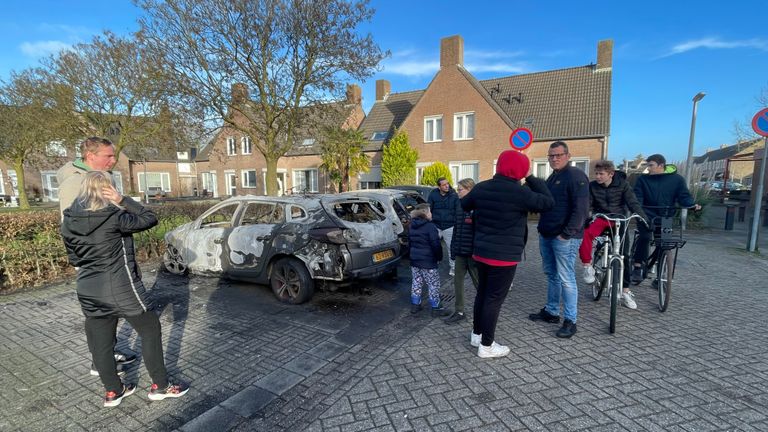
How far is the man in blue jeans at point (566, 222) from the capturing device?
3.69 m

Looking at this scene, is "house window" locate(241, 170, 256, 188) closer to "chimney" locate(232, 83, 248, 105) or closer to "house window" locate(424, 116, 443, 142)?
"house window" locate(424, 116, 443, 142)

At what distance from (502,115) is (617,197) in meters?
16.0

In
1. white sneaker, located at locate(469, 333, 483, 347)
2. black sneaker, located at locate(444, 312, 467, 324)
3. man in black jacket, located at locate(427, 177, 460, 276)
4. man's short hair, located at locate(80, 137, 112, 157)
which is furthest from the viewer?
man in black jacket, located at locate(427, 177, 460, 276)

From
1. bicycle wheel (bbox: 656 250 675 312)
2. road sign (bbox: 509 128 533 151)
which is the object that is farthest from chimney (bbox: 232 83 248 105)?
bicycle wheel (bbox: 656 250 675 312)

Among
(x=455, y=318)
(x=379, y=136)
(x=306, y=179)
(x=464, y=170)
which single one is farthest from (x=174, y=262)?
(x=306, y=179)

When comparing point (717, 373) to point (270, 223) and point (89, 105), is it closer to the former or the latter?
point (270, 223)

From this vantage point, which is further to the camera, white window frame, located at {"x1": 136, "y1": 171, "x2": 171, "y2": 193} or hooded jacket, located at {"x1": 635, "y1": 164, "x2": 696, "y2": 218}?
white window frame, located at {"x1": 136, "y1": 171, "x2": 171, "y2": 193}

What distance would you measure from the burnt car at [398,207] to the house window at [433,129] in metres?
14.0

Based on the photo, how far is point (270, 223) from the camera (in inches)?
209

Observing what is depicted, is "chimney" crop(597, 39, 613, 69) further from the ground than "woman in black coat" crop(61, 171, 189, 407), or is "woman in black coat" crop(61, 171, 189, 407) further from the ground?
"chimney" crop(597, 39, 613, 69)

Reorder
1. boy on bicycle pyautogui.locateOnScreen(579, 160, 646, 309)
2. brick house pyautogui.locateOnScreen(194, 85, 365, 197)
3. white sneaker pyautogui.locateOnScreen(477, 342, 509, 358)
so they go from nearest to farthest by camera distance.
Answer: white sneaker pyautogui.locateOnScreen(477, 342, 509, 358) < boy on bicycle pyautogui.locateOnScreen(579, 160, 646, 309) < brick house pyautogui.locateOnScreen(194, 85, 365, 197)

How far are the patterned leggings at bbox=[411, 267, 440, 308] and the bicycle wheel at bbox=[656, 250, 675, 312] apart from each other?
2739 mm

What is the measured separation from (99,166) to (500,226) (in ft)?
10.6

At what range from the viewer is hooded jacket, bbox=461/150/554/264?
315 cm
